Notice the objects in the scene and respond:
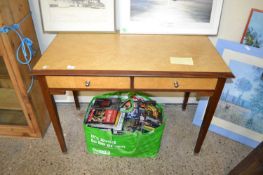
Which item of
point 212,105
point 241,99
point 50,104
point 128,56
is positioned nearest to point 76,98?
point 50,104

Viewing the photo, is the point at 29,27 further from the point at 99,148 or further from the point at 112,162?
the point at 112,162

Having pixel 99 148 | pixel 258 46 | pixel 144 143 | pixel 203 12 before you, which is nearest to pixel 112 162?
pixel 99 148

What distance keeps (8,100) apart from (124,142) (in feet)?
3.26

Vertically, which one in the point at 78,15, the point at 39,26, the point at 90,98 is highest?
the point at 78,15

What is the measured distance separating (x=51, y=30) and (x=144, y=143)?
105 cm

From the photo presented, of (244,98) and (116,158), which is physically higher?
(244,98)

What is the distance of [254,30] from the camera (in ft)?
5.05

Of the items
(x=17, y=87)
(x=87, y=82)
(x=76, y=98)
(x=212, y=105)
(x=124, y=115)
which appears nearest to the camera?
(x=87, y=82)

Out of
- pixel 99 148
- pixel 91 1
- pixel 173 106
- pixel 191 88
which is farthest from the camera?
pixel 173 106

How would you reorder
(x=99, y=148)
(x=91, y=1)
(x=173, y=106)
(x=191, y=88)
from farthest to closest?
(x=173, y=106)
(x=99, y=148)
(x=91, y=1)
(x=191, y=88)

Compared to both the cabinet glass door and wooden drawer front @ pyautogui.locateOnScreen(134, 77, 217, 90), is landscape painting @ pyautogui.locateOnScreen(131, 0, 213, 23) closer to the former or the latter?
wooden drawer front @ pyautogui.locateOnScreen(134, 77, 217, 90)

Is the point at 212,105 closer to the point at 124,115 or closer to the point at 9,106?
the point at 124,115

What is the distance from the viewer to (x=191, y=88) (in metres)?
1.24

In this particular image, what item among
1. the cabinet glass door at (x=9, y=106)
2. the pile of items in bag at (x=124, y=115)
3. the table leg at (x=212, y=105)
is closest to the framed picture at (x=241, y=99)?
the table leg at (x=212, y=105)
